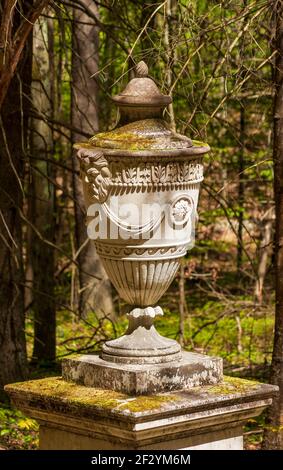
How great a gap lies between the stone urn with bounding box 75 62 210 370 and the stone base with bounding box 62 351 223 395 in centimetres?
8

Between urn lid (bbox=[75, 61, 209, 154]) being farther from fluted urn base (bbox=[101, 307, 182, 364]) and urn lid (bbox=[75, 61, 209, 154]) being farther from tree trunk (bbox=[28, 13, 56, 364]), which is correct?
tree trunk (bbox=[28, 13, 56, 364])

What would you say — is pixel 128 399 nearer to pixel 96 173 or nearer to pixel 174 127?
pixel 96 173

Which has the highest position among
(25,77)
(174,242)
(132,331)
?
(25,77)

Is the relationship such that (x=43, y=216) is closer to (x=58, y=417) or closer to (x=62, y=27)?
(x=62, y=27)

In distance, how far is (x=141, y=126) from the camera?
17.4 ft

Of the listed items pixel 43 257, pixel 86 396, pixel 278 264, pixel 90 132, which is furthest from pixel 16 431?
pixel 90 132

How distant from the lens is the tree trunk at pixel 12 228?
891 cm

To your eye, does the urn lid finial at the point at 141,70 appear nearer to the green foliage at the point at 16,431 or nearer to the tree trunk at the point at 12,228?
the tree trunk at the point at 12,228

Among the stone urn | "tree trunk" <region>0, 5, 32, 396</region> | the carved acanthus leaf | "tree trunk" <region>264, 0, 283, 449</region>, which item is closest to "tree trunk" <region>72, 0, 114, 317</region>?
"tree trunk" <region>0, 5, 32, 396</region>

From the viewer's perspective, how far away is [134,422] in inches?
190

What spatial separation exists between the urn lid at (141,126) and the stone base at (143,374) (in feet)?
3.56

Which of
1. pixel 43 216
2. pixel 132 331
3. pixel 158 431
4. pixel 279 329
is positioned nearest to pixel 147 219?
pixel 132 331

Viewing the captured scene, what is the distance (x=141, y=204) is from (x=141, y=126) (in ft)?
1.50

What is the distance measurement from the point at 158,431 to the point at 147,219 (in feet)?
3.34
